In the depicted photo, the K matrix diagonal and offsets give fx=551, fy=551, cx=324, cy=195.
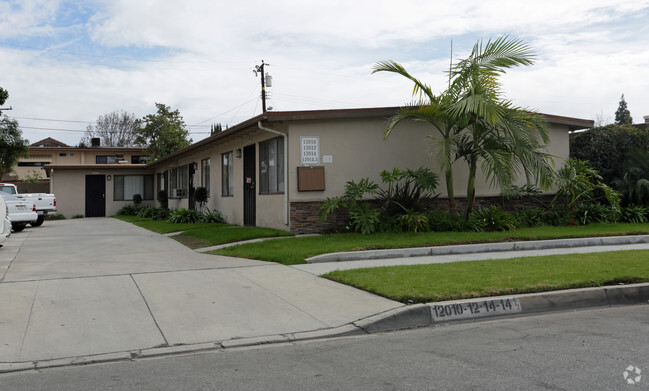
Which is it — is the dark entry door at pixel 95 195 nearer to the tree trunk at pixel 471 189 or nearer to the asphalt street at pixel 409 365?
the tree trunk at pixel 471 189

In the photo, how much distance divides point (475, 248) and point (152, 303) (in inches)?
260

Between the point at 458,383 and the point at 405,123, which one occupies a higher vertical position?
the point at 405,123

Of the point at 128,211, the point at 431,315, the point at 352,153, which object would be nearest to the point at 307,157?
the point at 352,153

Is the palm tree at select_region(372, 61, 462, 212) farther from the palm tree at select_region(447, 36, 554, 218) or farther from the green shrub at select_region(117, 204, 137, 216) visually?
the green shrub at select_region(117, 204, 137, 216)

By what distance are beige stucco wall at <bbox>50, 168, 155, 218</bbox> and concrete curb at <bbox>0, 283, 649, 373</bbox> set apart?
1085 inches

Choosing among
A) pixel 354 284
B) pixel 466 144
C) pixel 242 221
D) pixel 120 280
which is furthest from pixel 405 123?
pixel 120 280

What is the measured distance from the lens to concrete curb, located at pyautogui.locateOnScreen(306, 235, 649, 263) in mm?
10078

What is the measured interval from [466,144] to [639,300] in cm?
676

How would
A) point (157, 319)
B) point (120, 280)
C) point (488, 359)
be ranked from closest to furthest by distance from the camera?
point (488, 359)
point (157, 319)
point (120, 280)

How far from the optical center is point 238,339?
5445mm

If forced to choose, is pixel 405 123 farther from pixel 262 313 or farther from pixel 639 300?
pixel 262 313

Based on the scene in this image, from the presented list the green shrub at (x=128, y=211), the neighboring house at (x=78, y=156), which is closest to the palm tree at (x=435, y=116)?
the green shrub at (x=128, y=211)

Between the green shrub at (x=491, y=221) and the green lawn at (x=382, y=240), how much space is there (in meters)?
0.34

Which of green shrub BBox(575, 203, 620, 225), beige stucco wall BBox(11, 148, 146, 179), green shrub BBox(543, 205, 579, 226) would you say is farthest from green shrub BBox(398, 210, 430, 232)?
beige stucco wall BBox(11, 148, 146, 179)
